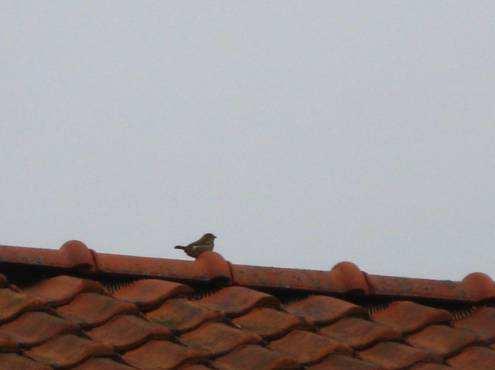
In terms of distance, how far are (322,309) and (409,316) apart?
42cm

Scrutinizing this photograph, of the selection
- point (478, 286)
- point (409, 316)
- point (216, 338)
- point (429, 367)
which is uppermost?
point (478, 286)

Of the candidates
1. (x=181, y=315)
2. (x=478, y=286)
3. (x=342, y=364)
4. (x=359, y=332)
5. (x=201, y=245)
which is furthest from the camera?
(x=201, y=245)

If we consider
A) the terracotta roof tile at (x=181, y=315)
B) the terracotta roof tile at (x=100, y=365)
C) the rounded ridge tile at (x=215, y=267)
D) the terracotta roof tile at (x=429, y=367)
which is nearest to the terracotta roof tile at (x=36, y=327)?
the terracotta roof tile at (x=100, y=365)

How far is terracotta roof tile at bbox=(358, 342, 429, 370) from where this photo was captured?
5.34 meters

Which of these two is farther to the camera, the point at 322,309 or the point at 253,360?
the point at 322,309

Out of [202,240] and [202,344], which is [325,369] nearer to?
[202,344]

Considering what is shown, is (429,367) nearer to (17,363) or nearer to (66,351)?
(66,351)

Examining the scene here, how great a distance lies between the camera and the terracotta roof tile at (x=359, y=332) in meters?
5.55

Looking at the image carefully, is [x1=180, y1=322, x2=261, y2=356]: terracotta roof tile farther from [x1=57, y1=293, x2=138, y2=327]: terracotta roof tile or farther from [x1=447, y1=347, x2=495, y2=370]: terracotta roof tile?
[x1=447, y1=347, x2=495, y2=370]: terracotta roof tile

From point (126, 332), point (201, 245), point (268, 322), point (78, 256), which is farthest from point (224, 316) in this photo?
point (201, 245)

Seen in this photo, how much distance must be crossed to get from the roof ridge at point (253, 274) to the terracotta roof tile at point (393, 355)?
0.70 meters

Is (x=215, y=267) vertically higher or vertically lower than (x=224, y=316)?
higher

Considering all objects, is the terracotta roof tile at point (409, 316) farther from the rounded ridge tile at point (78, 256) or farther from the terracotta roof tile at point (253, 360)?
the rounded ridge tile at point (78, 256)

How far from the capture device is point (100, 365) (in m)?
4.86
